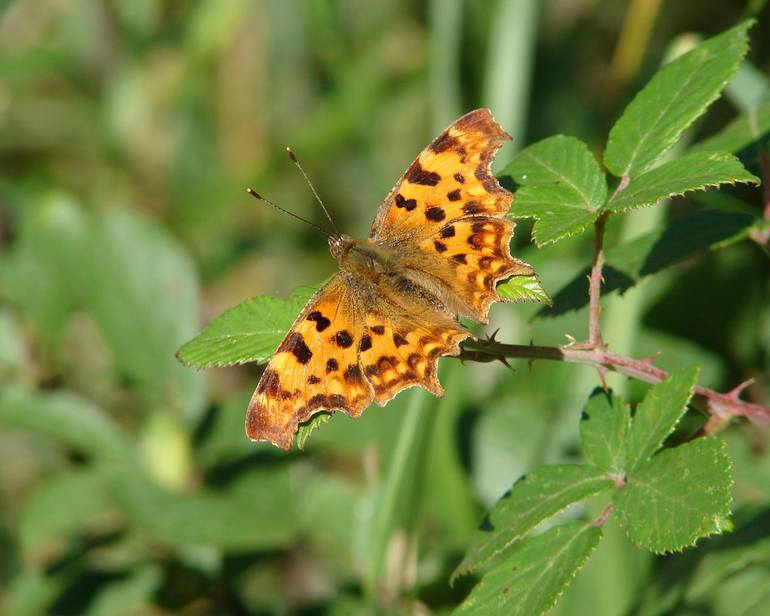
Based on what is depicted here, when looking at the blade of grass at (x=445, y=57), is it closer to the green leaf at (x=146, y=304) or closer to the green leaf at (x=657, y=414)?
the green leaf at (x=146, y=304)

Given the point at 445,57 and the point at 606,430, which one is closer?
the point at 606,430

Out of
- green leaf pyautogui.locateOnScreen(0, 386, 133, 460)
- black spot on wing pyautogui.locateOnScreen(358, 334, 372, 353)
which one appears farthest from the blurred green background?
black spot on wing pyautogui.locateOnScreen(358, 334, 372, 353)

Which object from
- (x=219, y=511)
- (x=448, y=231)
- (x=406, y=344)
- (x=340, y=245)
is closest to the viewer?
(x=406, y=344)

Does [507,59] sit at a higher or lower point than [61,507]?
higher

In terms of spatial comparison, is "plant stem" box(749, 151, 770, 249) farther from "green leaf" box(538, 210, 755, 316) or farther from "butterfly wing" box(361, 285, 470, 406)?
"butterfly wing" box(361, 285, 470, 406)

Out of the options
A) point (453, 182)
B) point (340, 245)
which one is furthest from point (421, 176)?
point (340, 245)

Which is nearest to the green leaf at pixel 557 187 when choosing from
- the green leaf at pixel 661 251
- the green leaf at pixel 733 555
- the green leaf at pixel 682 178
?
the green leaf at pixel 682 178

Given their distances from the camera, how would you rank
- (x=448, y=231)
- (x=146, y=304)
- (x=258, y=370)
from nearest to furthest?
(x=448, y=231), (x=146, y=304), (x=258, y=370)

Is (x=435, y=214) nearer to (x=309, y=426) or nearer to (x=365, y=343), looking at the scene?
(x=365, y=343)
